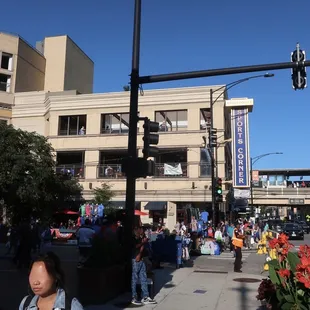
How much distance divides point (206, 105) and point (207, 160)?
4.81m

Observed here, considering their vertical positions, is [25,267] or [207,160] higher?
[207,160]

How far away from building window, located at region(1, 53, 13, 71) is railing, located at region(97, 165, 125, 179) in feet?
56.7

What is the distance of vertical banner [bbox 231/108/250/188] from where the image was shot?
131ft

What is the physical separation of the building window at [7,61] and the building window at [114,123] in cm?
1429

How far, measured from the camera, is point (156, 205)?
37188 mm

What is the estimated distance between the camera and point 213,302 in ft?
32.0

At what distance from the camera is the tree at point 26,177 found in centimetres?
3262

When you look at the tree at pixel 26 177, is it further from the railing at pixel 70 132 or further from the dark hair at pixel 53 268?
the dark hair at pixel 53 268

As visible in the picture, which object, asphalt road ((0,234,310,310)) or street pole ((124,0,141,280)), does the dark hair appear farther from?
street pole ((124,0,141,280))

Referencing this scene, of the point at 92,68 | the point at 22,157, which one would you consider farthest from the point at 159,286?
the point at 92,68

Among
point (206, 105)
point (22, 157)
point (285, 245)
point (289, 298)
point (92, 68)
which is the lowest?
point (289, 298)

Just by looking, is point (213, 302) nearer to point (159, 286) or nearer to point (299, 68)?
point (159, 286)

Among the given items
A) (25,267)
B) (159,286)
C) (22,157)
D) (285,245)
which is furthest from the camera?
(22,157)

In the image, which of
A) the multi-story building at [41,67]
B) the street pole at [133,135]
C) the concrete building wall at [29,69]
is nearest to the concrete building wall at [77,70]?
the multi-story building at [41,67]
